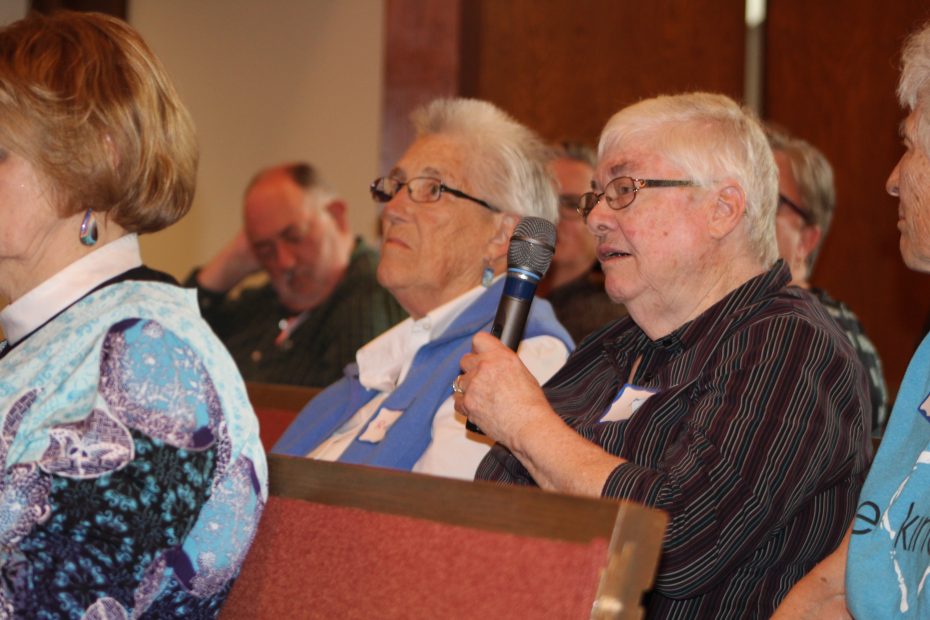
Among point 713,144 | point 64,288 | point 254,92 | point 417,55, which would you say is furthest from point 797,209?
point 254,92

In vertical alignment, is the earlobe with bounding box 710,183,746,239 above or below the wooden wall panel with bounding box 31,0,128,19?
above

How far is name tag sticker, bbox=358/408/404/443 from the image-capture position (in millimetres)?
2361

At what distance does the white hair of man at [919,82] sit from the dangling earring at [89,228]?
121cm

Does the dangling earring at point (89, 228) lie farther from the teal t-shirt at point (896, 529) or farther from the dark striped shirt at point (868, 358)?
the dark striped shirt at point (868, 358)

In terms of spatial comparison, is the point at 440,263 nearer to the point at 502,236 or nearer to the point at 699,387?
the point at 502,236

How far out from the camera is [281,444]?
8.77ft

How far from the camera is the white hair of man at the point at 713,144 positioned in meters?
2.08

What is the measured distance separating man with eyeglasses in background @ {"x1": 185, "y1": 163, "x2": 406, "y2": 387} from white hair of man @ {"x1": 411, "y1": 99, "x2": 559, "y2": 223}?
1.43 m

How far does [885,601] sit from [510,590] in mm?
632

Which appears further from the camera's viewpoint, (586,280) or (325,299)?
(325,299)

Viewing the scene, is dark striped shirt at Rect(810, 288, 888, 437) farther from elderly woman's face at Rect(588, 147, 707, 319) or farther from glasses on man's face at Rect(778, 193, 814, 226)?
elderly woman's face at Rect(588, 147, 707, 319)

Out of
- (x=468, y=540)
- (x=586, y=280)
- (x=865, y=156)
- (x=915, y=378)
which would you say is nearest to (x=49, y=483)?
(x=468, y=540)

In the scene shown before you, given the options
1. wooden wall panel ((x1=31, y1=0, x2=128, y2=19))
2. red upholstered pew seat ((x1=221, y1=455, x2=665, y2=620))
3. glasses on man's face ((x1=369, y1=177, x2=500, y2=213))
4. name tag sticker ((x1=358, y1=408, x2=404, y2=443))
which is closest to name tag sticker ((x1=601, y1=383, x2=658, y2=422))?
name tag sticker ((x1=358, y1=408, x2=404, y2=443))

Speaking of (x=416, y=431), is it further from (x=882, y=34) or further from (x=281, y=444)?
(x=882, y=34)
